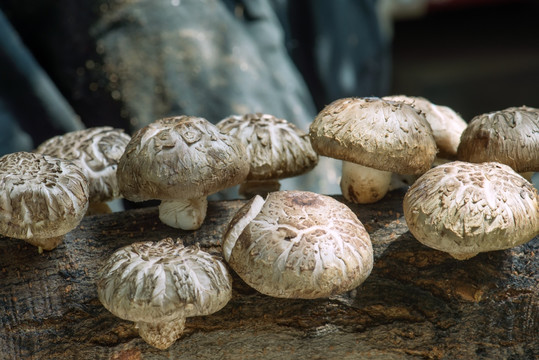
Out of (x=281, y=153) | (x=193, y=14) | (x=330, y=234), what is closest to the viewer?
(x=330, y=234)

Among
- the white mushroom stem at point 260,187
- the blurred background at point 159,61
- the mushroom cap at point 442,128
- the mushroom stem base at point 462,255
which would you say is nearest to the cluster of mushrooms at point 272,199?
the mushroom stem base at point 462,255

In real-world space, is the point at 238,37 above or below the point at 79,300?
above

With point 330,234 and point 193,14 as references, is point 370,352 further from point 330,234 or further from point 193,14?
point 193,14

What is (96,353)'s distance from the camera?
119 inches

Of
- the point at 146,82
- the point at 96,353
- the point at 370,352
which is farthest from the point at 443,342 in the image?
the point at 146,82

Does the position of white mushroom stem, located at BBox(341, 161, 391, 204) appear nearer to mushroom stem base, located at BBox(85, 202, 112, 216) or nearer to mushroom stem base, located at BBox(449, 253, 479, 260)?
mushroom stem base, located at BBox(449, 253, 479, 260)

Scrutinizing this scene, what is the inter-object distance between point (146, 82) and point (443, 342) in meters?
4.12

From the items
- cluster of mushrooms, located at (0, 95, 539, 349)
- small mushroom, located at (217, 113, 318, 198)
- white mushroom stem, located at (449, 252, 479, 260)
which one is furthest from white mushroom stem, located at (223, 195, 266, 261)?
white mushroom stem, located at (449, 252, 479, 260)

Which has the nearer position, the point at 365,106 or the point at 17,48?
the point at 365,106

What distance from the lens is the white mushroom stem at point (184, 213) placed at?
3.10 m

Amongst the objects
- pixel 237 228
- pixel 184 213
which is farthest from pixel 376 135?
pixel 184 213

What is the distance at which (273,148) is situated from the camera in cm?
330

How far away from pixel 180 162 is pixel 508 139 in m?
1.73

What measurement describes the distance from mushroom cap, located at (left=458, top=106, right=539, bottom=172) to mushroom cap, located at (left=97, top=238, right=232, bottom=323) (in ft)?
5.13
